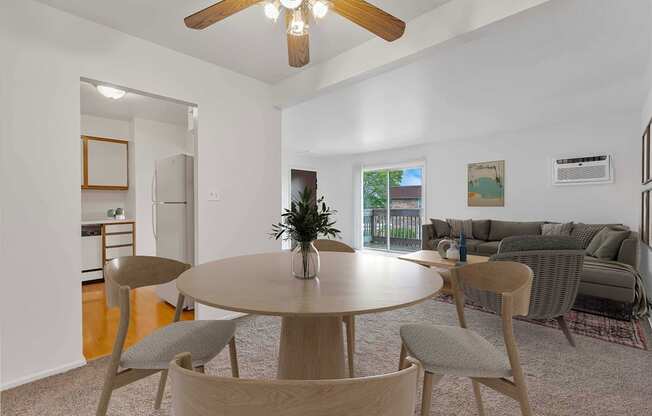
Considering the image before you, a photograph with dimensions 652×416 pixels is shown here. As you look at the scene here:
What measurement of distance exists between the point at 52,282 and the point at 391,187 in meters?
6.42

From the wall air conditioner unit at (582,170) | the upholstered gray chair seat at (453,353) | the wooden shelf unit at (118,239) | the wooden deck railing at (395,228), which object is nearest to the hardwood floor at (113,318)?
the wooden shelf unit at (118,239)

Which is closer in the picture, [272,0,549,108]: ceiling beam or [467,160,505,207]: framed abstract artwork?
[272,0,549,108]: ceiling beam

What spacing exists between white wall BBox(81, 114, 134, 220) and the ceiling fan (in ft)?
13.1

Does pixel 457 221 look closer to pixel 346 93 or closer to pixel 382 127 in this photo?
pixel 382 127

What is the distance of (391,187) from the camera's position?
7387mm

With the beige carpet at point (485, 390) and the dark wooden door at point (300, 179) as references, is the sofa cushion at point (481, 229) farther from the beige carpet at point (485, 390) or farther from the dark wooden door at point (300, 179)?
the dark wooden door at point (300, 179)

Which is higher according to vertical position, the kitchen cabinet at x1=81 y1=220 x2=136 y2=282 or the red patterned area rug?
the kitchen cabinet at x1=81 y1=220 x2=136 y2=282

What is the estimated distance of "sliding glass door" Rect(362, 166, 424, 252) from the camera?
23.0ft

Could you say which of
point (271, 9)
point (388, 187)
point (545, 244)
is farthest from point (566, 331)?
point (388, 187)

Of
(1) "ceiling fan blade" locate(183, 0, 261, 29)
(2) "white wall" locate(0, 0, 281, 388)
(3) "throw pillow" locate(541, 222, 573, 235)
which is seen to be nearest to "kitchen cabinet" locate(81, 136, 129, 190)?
(2) "white wall" locate(0, 0, 281, 388)

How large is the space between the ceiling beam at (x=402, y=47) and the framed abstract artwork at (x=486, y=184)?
4.05m

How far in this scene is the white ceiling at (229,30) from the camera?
6.51ft

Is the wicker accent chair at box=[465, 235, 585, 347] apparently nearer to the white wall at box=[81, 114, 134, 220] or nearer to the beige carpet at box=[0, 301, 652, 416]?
the beige carpet at box=[0, 301, 652, 416]

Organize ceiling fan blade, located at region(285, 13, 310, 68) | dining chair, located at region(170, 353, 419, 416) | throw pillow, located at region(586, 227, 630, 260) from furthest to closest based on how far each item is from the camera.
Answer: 1. throw pillow, located at region(586, 227, 630, 260)
2. ceiling fan blade, located at region(285, 13, 310, 68)
3. dining chair, located at region(170, 353, 419, 416)
